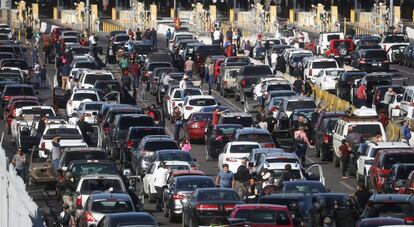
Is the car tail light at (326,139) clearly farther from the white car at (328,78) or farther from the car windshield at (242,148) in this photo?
the white car at (328,78)

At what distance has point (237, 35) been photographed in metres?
95.8

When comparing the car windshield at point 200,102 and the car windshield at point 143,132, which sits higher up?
the car windshield at point 143,132

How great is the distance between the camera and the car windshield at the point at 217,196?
36.7 m

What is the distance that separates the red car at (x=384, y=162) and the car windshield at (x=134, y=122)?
11832 millimetres

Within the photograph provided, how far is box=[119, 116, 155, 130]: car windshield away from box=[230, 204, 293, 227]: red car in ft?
64.9

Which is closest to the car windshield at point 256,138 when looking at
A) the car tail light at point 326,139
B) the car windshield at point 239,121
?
the car tail light at point 326,139

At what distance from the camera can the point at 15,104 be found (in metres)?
60.6

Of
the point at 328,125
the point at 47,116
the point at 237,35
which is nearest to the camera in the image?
the point at 328,125

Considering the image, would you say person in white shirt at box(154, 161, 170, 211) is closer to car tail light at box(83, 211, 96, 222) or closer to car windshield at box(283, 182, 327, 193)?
car windshield at box(283, 182, 327, 193)

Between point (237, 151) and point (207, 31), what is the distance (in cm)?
6481

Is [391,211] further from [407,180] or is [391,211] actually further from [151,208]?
[151,208]

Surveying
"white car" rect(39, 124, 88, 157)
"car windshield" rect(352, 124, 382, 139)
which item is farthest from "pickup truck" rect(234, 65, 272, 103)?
"car windshield" rect(352, 124, 382, 139)

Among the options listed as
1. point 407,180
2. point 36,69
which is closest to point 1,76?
point 36,69

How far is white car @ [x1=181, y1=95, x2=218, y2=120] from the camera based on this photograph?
60.2 m
